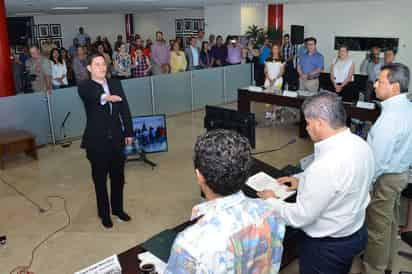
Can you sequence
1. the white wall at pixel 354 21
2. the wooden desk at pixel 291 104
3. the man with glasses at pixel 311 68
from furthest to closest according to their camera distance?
the white wall at pixel 354 21 < the man with glasses at pixel 311 68 < the wooden desk at pixel 291 104

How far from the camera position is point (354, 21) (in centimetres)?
1139

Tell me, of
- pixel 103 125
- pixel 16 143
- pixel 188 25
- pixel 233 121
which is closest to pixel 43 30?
pixel 188 25

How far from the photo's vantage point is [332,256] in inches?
87.1

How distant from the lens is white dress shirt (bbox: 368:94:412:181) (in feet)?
8.44

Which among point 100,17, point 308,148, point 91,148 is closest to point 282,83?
point 308,148

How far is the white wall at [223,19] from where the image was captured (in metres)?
13.6

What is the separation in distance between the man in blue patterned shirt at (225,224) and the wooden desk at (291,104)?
471cm

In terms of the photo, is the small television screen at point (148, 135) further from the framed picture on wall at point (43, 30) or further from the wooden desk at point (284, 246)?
the framed picture on wall at point (43, 30)

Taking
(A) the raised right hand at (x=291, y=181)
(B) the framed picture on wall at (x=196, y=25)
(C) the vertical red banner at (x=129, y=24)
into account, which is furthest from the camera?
(C) the vertical red banner at (x=129, y=24)

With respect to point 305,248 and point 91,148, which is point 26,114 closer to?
point 91,148

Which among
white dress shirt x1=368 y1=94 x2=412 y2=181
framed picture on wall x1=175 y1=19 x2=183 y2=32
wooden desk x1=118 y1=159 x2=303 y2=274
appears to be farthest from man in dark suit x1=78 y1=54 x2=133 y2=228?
framed picture on wall x1=175 y1=19 x2=183 y2=32

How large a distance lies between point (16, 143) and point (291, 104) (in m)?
4.41

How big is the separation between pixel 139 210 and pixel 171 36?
1492cm

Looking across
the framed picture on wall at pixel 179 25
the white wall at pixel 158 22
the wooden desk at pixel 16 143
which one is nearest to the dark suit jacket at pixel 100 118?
the wooden desk at pixel 16 143
